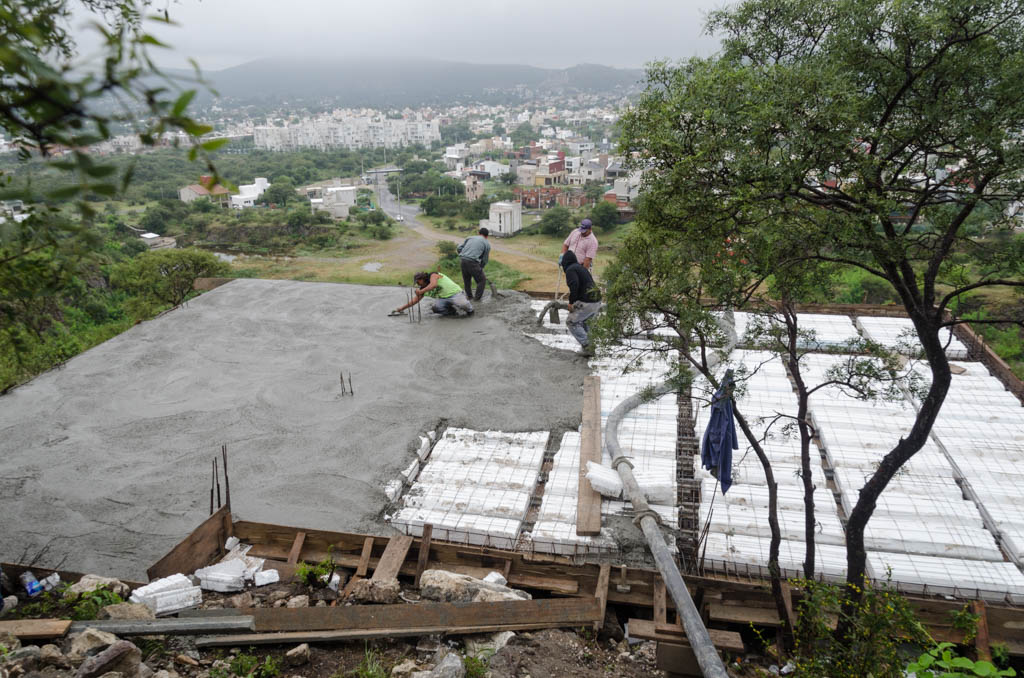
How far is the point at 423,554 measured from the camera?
5930 mm

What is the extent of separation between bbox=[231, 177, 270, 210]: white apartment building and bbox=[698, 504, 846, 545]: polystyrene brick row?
2464 inches

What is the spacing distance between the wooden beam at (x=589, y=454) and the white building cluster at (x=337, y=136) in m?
132

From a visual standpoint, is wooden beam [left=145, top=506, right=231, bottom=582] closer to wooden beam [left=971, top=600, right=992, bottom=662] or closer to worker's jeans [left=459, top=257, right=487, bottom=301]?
wooden beam [left=971, top=600, right=992, bottom=662]

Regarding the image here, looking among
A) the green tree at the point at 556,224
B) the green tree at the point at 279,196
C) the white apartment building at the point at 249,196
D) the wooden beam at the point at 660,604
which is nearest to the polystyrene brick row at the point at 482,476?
the wooden beam at the point at 660,604

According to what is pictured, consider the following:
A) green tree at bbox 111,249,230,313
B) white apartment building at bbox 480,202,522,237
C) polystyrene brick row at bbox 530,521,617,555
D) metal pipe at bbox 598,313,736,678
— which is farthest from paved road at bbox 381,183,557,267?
polystyrene brick row at bbox 530,521,617,555

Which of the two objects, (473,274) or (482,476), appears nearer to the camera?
(482,476)

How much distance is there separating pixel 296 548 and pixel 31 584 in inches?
84.0

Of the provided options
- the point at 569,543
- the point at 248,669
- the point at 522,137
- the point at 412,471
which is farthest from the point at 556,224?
the point at 522,137

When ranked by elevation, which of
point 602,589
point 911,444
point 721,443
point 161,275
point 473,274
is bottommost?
point 161,275

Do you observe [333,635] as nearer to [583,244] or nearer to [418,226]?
[583,244]

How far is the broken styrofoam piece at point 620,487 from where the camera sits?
679cm

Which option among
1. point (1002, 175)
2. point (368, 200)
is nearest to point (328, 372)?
point (1002, 175)

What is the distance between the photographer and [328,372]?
32.8 feet

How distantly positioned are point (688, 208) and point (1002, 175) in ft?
7.44
